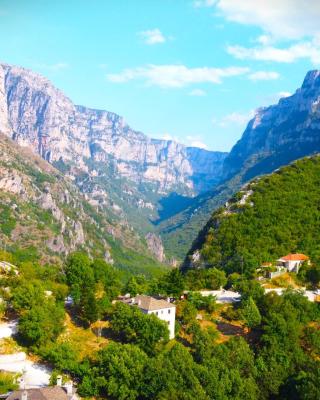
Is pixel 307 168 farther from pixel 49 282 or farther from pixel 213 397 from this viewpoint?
pixel 213 397

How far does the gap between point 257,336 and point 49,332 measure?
31.0 meters

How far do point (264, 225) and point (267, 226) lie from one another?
29.1 inches

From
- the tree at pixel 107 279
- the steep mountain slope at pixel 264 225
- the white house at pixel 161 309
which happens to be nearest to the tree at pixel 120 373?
the white house at pixel 161 309

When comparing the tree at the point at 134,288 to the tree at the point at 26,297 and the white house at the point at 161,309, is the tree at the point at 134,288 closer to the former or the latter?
the white house at the point at 161,309

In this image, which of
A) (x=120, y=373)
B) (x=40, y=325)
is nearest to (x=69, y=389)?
(x=120, y=373)

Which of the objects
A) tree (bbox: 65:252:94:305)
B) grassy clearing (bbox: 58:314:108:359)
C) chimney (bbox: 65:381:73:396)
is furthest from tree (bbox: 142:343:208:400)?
tree (bbox: 65:252:94:305)

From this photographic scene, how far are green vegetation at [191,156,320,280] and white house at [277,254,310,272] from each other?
2424 mm

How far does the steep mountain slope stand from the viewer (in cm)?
12162

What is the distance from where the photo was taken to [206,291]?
10331 centimetres

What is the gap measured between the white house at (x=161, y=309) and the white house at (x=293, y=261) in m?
34.6

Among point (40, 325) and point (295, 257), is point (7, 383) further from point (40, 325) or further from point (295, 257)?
point (295, 257)

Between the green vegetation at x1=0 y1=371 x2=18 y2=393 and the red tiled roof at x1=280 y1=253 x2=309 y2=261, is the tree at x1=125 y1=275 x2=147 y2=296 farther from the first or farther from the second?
the green vegetation at x1=0 y1=371 x2=18 y2=393

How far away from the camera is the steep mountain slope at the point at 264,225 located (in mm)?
121625

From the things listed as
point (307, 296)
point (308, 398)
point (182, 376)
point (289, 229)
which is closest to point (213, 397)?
point (182, 376)
